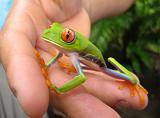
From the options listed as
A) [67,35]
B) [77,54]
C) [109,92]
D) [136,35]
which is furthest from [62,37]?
[136,35]

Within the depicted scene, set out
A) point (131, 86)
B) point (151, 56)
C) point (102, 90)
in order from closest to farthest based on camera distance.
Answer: point (102, 90)
point (131, 86)
point (151, 56)

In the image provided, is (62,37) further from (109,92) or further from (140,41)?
(140,41)

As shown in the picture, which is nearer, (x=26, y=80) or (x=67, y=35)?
(x=26, y=80)

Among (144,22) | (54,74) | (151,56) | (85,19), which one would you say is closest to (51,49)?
(54,74)

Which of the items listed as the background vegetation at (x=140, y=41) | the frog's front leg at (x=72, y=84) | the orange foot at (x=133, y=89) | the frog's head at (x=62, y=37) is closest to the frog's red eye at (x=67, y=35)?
the frog's head at (x=62, y=37)

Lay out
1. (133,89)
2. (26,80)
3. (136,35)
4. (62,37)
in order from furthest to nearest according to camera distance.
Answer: (136,35), (133,89), (62,37), (26,80)

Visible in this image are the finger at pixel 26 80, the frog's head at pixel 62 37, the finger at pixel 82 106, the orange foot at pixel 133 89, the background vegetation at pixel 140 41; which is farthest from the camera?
the background vegetation at pixel 140 41

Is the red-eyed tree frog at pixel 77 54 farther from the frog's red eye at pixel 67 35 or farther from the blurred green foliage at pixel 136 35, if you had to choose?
the blurred green foliage at pixel 136 35

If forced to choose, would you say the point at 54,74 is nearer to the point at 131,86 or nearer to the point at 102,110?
the point at 102,110
